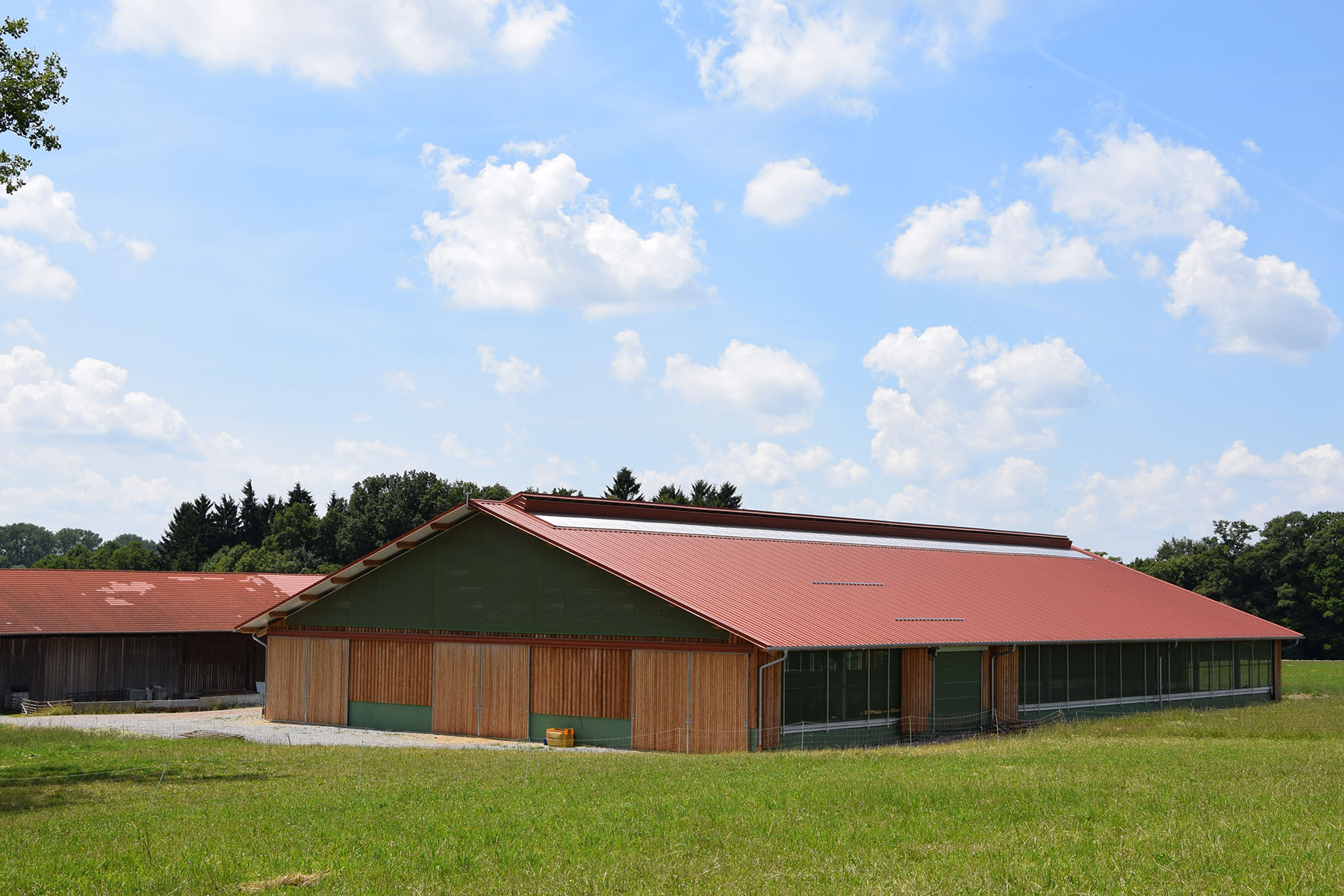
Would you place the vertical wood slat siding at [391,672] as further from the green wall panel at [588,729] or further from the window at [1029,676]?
the window at [1029,676]

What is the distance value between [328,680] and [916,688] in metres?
20.2

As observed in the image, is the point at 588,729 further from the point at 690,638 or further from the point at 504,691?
the point at 690,638

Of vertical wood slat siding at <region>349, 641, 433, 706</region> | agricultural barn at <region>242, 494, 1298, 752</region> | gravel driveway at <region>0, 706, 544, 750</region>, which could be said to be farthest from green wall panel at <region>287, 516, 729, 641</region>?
gravel driveway at <region>0, 706, 544, 750</region>

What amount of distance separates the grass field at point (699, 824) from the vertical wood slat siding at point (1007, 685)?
39.7 ft

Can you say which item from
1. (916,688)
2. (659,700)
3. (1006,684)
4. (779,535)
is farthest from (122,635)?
(1006,684)

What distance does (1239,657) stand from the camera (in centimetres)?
5269

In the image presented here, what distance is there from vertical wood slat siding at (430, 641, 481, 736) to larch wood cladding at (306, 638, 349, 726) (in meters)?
4.54

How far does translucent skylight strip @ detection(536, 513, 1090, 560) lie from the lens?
41281 millimetres

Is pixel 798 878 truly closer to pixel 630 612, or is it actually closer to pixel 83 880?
pixel 83 880

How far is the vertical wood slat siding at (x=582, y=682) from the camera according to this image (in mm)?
35375

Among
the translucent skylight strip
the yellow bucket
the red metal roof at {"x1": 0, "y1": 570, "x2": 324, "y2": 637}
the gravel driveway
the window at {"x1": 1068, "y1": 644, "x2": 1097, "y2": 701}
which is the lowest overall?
the gravel driveway

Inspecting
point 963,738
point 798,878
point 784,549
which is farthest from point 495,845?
point 784,549

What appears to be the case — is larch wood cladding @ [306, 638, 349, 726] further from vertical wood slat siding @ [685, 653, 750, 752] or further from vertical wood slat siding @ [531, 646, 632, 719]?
vertical wood slat siding @ [685, 653, 750, 752]

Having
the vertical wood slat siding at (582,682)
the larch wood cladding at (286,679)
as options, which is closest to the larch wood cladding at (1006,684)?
the vertical wood slat siding at (582,682)
